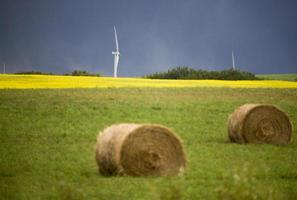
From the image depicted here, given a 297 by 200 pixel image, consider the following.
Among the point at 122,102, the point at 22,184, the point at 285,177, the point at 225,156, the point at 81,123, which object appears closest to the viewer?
the point at 22,184

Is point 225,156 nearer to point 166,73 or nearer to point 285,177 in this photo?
point 285,177

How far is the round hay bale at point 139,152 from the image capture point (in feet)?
44.1

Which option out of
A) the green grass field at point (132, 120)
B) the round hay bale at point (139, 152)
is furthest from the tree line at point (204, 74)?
the round hay bale at point (139, 152)

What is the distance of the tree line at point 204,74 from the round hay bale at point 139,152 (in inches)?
1693

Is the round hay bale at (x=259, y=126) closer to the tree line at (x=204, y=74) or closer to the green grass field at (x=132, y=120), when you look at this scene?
the green grass field at (x=132, y=120)

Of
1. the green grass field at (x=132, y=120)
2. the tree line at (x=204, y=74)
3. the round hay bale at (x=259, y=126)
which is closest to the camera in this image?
the green grass field at (x=132, y=120)

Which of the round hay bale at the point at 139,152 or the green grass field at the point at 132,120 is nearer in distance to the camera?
the green grass field at the point at 132,120

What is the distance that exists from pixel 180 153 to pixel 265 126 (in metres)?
6.44

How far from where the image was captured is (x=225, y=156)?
53.8 feet

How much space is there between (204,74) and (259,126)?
127ft

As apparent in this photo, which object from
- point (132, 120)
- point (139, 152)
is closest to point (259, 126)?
point (139, 152)

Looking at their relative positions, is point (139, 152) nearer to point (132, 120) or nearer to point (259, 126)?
point (259, 126)

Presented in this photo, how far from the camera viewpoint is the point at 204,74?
A: 191ft

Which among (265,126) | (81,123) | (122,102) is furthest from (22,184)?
(122,102)
